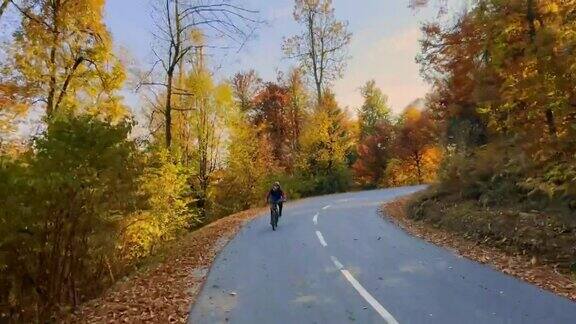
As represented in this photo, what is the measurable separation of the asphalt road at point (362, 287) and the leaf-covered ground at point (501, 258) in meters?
0.34

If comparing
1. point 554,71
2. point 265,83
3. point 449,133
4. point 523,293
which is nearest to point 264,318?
→ point 523,293

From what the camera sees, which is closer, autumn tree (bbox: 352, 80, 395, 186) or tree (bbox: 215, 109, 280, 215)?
tree (bbox: 215, 109, 280, 215)

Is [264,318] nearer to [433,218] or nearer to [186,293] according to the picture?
[186,293]

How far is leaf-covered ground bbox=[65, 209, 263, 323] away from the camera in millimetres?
7066

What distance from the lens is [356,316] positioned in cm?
617

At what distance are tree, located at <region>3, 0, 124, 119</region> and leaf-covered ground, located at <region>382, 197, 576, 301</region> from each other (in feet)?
32.2

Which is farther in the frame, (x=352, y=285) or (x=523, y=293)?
(x=352, y=285)

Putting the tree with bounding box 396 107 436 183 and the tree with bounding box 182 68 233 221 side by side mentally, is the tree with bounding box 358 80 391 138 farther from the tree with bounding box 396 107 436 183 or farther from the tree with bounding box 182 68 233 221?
the tree with bounding box 182 68 233 221

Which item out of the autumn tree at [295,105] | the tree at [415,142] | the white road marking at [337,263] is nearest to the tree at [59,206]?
the white road marking at [337,263]

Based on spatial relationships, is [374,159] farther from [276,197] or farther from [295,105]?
[276,197]

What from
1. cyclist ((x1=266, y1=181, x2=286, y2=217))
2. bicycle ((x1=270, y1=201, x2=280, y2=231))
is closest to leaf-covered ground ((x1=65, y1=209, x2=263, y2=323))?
bicycle ((x1=270, y1=201, x2=280, y2=231))

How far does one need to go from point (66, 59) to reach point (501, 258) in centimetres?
1351

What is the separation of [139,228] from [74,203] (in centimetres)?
505

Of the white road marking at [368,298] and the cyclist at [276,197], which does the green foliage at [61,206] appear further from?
the cyclist at [276,197]
